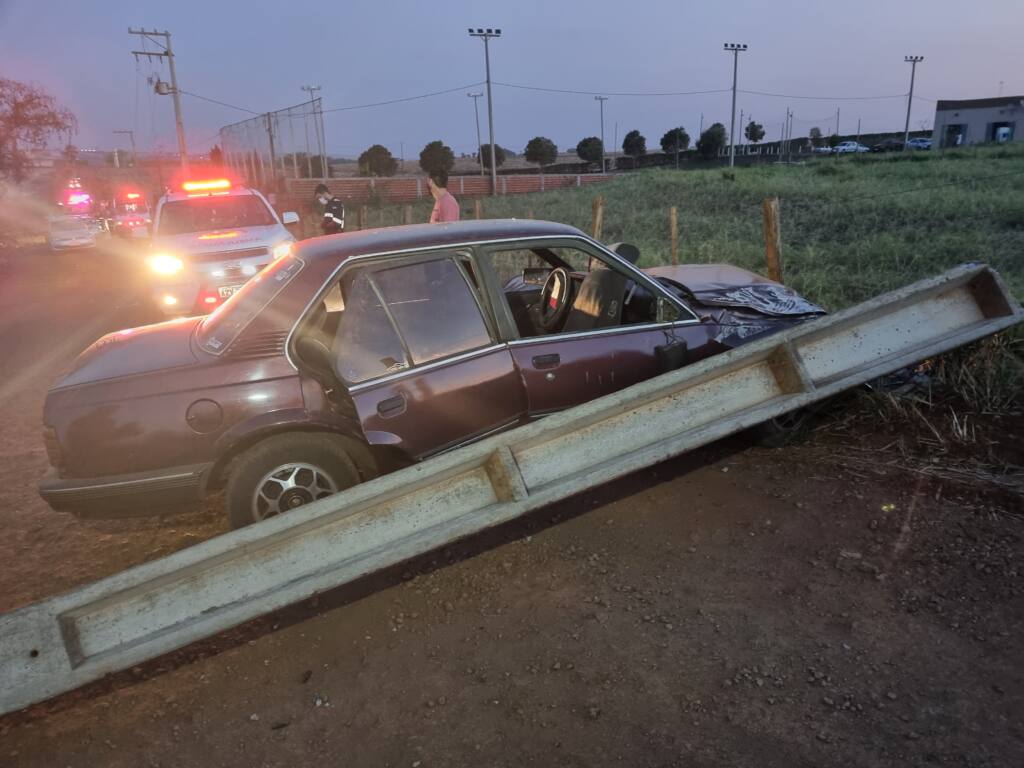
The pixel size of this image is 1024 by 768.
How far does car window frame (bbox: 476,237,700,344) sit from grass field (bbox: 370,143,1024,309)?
13.5ft

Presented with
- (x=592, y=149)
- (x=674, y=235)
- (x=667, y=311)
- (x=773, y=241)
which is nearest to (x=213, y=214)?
(x=674, y=235)

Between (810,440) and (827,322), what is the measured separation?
1.17 metres

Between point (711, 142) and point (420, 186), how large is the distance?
3911 centimetres

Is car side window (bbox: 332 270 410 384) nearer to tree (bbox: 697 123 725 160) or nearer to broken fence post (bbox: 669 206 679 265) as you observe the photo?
broken fence post (bbox: 669 206 679 265)

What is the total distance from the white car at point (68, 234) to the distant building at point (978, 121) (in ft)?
205

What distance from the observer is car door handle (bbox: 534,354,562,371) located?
3.97 metres

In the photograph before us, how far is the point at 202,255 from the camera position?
8.95 meters

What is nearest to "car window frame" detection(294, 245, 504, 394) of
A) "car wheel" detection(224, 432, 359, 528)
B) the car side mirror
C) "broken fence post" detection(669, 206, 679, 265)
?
"car wheel" detection(224, 432, 359, 528)

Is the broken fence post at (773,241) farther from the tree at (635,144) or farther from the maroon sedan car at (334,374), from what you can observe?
the tree at (635,144)

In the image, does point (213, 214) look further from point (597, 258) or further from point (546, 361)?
point (546, 361)

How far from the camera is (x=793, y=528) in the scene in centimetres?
372

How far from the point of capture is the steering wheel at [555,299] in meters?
4.74

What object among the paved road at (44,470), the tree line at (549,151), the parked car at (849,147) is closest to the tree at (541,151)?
the tree line at (549,151)

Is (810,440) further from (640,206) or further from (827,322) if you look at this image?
(640,206)
